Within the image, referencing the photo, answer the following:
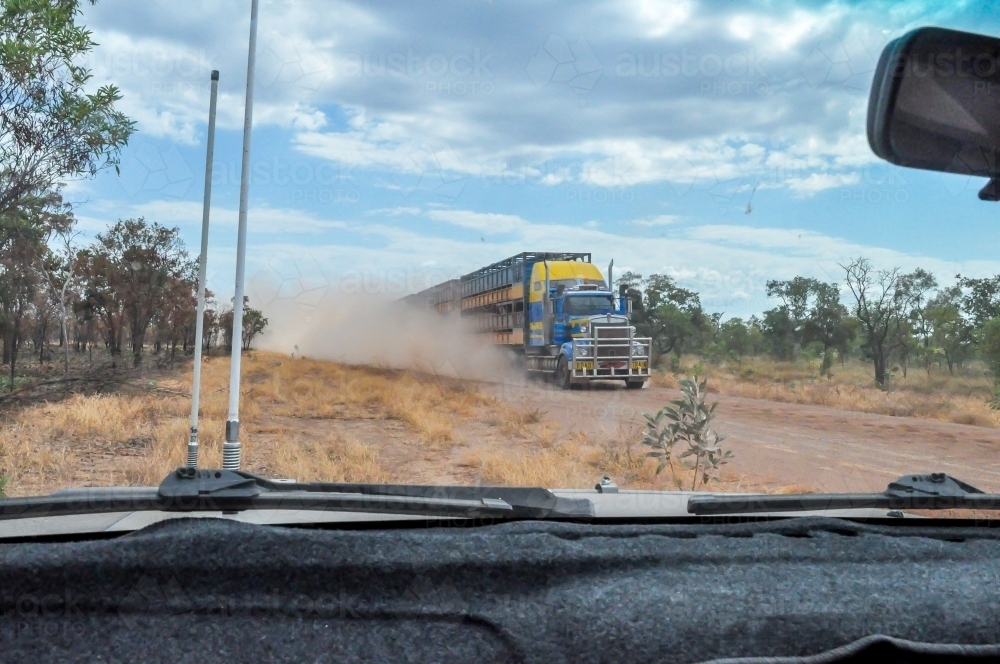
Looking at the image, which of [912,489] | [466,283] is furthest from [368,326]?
[912,489]

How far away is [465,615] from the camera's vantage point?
3.87 ft

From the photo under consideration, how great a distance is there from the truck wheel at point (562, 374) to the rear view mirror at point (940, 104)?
12328 mm

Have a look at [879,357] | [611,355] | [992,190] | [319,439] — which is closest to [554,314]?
[611,355]

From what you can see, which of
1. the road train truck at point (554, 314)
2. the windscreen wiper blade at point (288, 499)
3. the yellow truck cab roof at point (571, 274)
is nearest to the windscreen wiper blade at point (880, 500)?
the windscreen wiper blade at point (288, 499)

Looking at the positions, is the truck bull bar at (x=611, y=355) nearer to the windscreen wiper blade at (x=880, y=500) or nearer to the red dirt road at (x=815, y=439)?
the red dirt road at (x=815, y=439)

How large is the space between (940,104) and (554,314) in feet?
43.5

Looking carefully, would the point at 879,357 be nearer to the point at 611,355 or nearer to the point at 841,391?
the point at 841,391

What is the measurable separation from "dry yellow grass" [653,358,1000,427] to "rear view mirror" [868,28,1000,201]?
16.8 feet

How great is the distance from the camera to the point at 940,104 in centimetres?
149

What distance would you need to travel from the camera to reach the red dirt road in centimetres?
659

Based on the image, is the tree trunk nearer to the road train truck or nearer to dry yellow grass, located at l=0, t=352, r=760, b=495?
dry yellow grass, located at l=0, t=352, r=760, b=495

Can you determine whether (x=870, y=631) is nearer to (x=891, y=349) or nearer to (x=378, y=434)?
(x=891, y=349)

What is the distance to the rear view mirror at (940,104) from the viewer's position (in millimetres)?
1466

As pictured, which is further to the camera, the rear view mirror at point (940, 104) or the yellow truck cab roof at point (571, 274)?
the yellow truck cab roof at point (571, 274)
